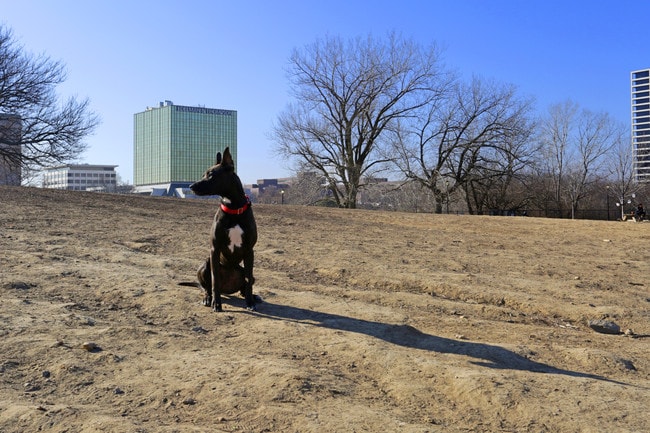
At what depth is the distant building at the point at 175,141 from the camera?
76000 millimetres

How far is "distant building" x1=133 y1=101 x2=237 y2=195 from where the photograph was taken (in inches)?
2992

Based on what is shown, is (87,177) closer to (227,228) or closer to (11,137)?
(11,137)

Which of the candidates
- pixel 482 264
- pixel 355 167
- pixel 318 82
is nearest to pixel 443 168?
pixel 355 167

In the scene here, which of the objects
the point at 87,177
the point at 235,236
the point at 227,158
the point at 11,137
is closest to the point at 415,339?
the point at 235,236

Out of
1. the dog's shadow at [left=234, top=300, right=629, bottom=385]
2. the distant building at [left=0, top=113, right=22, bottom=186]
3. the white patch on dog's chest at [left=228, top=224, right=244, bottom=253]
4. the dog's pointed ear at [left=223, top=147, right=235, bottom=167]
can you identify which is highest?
the distant building at [left=0, top=113, right=22, bottom=186]

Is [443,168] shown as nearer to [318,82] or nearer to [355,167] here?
[355,167]

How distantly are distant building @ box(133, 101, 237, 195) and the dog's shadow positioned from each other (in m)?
63.9

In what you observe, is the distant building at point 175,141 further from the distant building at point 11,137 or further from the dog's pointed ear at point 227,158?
the dog's pointed ear at point 227,158

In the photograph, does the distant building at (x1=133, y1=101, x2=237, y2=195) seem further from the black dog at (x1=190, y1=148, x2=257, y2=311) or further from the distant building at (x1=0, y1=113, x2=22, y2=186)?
the black dog at (x1=190, y1=148, x2=257, y2=311)

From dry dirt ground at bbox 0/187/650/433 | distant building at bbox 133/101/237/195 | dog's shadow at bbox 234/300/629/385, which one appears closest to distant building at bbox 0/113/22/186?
dry dirt ground at bbox 0/187/650/433

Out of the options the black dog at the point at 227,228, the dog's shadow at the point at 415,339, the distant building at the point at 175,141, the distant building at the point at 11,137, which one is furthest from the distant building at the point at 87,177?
the dog's shadow at the point at 415,339

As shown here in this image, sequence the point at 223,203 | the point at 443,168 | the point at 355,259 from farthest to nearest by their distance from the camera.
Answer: the point at 443,168
the point at 355,259
the point at 223,203

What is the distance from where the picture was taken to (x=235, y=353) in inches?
177

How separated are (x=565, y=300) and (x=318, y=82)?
→ 2824 centimetres
